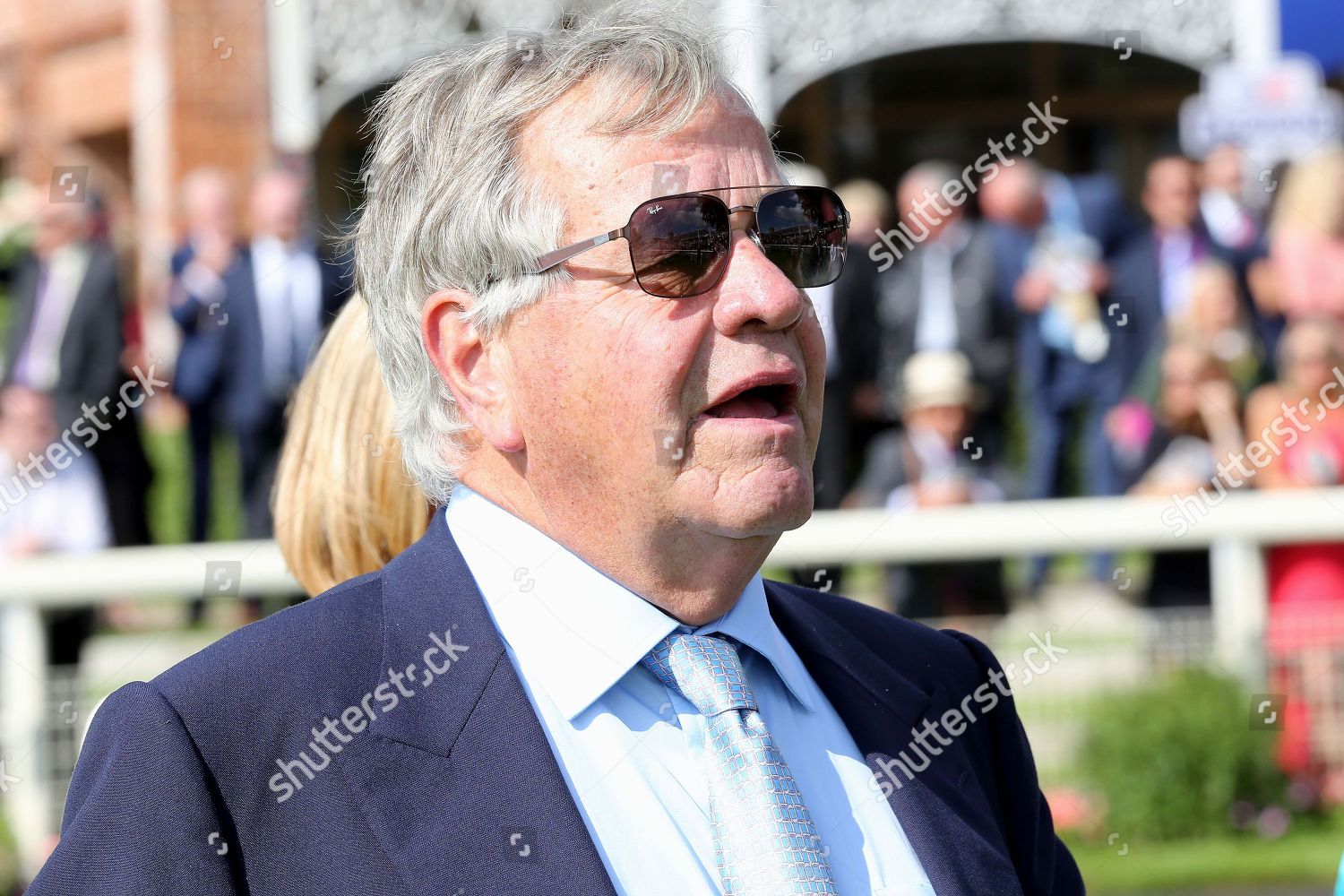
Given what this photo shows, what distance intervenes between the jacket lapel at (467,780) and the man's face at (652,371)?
26cm

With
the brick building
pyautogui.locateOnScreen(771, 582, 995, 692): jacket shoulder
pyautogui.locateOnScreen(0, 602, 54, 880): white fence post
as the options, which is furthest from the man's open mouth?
the brick building

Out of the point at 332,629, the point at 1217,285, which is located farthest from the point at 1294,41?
the point at 332,629

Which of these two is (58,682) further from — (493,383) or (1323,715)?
(1323,715)

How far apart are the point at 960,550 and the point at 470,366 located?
14.6 feet

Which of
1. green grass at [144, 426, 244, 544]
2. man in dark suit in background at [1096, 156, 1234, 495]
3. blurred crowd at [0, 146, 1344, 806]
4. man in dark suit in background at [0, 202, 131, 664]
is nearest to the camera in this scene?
blurred crowd at [0, 146, 1344, 806]

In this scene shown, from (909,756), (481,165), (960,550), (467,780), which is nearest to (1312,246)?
(960,550)

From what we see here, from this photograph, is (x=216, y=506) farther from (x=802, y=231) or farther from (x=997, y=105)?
(x=997, y=105)

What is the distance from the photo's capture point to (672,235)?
2.13m

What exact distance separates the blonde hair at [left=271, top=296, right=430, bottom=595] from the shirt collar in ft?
2.09

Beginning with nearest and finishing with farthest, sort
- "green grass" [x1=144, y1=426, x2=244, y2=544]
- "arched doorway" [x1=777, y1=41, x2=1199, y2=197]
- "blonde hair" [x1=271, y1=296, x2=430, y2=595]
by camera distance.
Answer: "blonde hair" [x1=271, y1=296, x2=430, y2=595] < "green grass" [x1=144, y1=426, x2=244, y2=544] < "arched doorway" [x1=777, y1=41, x2=1199, y2=197]

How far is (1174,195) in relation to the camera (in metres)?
7.88

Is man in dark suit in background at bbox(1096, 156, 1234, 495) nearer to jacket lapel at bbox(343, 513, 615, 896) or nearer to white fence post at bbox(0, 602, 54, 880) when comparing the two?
white fence post at bbox(0, 602, 54, 880)

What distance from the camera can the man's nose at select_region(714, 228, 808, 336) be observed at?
2148 mm

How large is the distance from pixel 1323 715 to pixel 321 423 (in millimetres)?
4444
